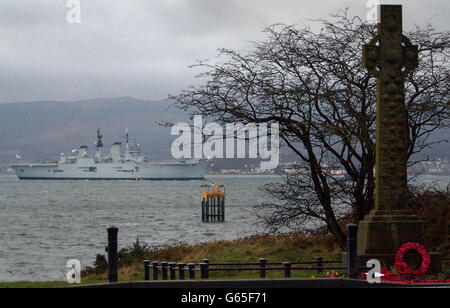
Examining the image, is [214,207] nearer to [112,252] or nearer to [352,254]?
[352,254]

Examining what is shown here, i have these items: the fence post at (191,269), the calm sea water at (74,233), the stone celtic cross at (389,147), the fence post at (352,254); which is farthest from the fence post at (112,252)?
the calm sea water at (74,233)

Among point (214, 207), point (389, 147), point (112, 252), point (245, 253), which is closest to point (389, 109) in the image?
point (389, 147)

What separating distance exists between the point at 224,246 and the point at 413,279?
21712 mm

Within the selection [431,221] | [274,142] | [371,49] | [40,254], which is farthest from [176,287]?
[40,254]

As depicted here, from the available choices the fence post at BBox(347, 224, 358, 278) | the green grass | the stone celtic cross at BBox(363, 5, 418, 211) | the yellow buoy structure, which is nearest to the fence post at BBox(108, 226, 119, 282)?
the fence post at BBox(347, 224, 358, 278)

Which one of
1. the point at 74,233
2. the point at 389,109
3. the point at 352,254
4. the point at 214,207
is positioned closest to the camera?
the point at 352,254

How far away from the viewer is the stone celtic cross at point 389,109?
20547 mm

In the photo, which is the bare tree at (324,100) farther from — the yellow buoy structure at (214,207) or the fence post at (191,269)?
the yellow buoy structure at (214,207)

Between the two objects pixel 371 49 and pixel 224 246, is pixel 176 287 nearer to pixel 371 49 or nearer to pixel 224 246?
pixel 371 49

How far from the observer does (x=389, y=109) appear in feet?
67.6

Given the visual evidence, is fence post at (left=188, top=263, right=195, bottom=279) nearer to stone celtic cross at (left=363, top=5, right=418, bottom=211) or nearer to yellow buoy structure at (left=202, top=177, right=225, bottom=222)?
stone celtic cross at (left=363, top=5, right=418, bottom=211)

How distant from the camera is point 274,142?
25797mm

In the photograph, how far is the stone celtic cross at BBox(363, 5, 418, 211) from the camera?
2055cm

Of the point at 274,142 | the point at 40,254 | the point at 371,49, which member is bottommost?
the point at 40,254
